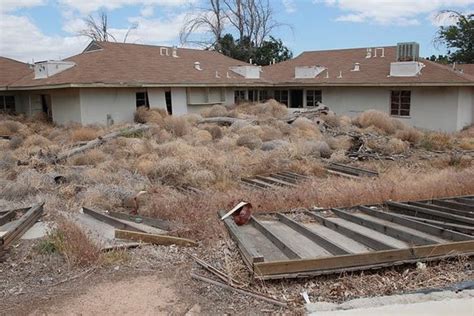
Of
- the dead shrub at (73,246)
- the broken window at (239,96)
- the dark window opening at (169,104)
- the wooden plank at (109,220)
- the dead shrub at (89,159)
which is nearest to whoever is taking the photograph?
the dead shrub at (73,246)

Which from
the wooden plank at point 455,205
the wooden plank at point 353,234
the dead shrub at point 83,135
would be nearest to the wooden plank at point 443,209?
the wooden plank at point 455,205

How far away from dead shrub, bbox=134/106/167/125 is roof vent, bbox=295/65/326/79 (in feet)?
31.9

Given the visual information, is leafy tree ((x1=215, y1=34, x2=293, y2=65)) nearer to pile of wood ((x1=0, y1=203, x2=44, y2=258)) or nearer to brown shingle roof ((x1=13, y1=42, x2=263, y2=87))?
brown shingle roof ((x1=13, y1=42, x2=263, y2=87))

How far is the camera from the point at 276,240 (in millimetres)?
5781

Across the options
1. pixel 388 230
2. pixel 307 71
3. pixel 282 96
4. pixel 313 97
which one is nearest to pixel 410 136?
pixel 313 97

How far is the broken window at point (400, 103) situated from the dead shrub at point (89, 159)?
53.5ft

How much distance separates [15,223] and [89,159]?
7568 mm

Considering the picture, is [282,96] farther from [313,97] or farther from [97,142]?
[97,142]

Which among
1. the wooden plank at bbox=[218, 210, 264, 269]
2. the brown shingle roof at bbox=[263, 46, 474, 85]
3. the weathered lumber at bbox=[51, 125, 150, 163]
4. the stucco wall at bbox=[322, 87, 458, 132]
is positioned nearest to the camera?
the wooden plank at bbox=[218, 210, 264, 269]

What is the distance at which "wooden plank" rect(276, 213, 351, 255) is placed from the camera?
5322mm

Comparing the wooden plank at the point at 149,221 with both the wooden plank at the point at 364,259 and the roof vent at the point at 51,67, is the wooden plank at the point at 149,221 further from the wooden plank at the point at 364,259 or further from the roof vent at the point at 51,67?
the roof vent at the point at 51,67

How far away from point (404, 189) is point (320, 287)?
4.93 m

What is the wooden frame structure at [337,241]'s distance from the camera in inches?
184

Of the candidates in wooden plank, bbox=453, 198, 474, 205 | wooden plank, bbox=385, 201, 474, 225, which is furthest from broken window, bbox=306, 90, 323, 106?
wooden plank, bbox=385, 201, 474, 225
